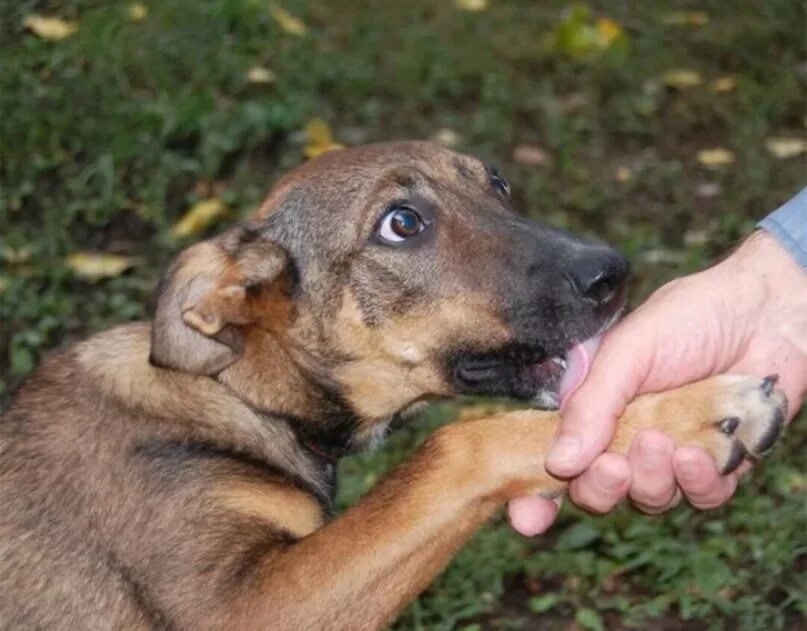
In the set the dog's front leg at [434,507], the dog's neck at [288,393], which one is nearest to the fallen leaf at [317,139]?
the dog's neck at [288,393]

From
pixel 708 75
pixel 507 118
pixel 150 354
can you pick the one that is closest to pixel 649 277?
pixel 507 118

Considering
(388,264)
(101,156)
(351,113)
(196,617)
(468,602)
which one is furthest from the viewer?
(351,113)

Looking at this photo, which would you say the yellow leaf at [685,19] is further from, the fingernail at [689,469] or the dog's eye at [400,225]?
the fingernail at [689,469]

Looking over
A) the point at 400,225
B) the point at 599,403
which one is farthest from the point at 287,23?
the point at 599,403

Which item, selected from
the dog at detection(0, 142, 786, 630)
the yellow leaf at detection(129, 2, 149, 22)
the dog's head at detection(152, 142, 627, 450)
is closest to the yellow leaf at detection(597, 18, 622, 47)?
the yellow leaf at detection(129, 2, 149, 22)

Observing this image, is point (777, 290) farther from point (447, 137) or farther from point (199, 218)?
point (447, 137)

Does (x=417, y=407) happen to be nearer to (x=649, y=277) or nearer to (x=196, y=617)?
(x=196, y=617)
